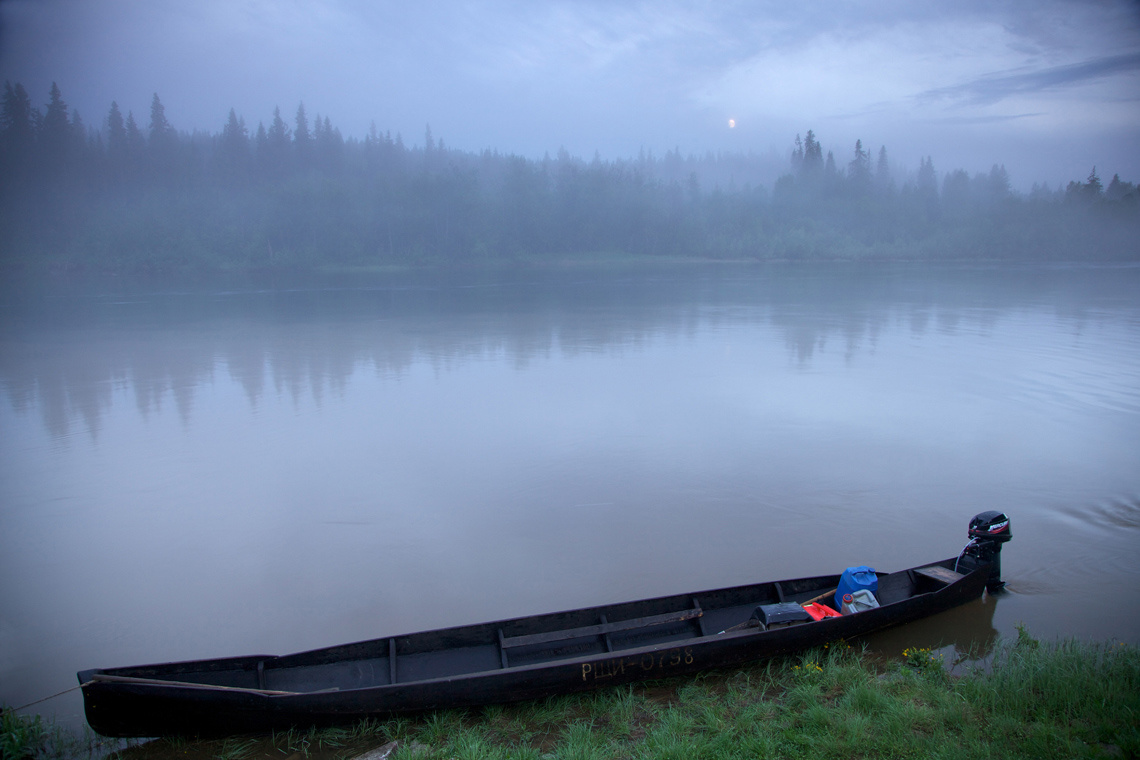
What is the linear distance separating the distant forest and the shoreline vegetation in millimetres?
91689

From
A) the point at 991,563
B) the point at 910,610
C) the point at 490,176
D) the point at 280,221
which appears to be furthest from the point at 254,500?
the point at 490,176

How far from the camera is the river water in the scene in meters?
8.05

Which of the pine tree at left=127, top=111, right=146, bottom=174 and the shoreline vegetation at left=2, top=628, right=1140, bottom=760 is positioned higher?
the pine tree at left=127, top=111, right=146, bottom=174

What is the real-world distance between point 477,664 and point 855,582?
3.87 m

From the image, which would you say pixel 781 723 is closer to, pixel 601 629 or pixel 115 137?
pixel 601 629

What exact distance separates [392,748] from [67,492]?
961 cm

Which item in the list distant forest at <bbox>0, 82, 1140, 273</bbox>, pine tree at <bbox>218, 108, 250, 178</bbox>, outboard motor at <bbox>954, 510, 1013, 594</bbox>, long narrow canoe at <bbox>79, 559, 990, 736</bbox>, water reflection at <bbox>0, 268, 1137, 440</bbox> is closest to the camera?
long narrow canoe at <bbox>79, 559, 990, 736</bbox>

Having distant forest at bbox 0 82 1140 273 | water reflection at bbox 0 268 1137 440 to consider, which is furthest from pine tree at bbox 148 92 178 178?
water reflection at bbox 0 268 1137 440

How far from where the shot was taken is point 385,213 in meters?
113

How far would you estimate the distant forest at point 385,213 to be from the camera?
306 ft

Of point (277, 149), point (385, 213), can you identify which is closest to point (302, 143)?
point (277, 149)

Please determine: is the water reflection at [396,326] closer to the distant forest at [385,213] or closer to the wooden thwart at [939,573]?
the wooden thwart at [939,573]

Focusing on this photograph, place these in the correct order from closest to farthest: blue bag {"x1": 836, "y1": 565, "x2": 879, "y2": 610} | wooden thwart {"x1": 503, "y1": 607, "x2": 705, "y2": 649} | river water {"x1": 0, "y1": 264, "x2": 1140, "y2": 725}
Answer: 1. wooden thwart {"x1": 503, "y1": 607, "x2": 705, "y2": 649}
2. blue bag {"x1": 836, "y1": 565, "x2": 879, "y2": 610}
3. river water {"x1": 0, "y1": 264, "x2": 1140, "y2": 725}

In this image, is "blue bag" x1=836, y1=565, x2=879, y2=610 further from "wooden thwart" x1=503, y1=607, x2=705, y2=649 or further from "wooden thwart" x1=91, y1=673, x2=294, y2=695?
"wooden thwart" x1=91, y1=673, x2=294, y2=695
